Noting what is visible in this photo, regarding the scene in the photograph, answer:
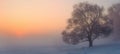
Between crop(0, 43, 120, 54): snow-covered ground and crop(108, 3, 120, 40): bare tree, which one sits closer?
crop(0, 43, 120, 54): snow-covered ground

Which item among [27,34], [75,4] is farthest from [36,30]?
[75,4]

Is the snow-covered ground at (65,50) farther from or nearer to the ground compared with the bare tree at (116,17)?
nearer to the ground

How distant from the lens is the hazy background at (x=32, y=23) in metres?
2.79

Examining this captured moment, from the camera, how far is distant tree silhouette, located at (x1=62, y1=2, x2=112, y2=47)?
9.36 ft

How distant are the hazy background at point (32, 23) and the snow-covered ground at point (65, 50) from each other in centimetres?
5

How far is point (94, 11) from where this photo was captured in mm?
2891

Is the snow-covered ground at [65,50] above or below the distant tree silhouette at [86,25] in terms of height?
below

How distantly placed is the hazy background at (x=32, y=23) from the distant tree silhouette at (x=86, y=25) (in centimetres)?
7

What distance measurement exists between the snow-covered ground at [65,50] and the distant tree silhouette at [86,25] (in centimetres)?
7

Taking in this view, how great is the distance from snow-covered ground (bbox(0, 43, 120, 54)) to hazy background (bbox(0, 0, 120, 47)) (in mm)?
52

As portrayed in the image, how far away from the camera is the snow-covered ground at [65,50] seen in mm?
2801

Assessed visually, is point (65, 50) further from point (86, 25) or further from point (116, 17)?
point (116, 17)

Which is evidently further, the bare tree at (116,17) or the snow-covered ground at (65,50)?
the bare tree at (116,17)

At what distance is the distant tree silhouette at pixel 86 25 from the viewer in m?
2.85
